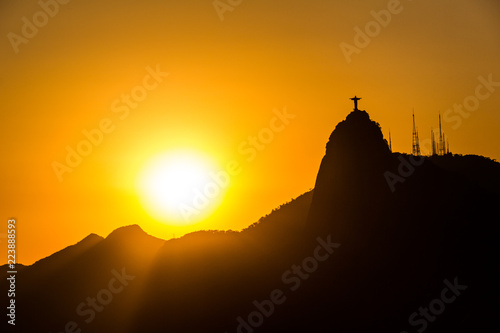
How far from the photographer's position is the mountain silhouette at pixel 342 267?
381 ft

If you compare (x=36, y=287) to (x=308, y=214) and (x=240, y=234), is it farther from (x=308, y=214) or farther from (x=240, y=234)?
(x=308, y=214)

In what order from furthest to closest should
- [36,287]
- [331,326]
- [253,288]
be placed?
[36,287], [253,288], [331,326]

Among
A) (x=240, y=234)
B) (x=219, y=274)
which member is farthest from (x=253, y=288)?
(x=240, y=234)

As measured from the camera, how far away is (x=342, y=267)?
12306 centimetres

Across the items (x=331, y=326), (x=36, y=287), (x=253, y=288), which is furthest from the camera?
(x=36, y=287)

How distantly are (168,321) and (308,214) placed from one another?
24.3 metres

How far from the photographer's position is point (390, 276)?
11962cm

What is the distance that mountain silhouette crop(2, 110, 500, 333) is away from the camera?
116m

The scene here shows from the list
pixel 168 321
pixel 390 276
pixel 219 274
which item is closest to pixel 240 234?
pixel 219 274

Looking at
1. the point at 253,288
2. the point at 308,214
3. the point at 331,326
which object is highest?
the point at 308,214

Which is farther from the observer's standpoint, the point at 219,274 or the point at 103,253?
the point at 103,253

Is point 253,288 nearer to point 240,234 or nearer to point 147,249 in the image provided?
point 240,234

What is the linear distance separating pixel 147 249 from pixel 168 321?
2138 cm

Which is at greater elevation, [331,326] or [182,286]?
[182,286]
